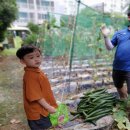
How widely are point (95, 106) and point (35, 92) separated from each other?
1.89m

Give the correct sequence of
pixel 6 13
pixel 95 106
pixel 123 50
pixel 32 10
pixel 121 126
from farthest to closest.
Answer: pixel 32 10, pixel 6 13, pixel 95 106, pixel 123 50, pixel 121 126

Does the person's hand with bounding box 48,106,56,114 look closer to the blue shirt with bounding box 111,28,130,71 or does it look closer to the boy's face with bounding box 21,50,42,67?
the boy's face with bounding box 21,50,42,67

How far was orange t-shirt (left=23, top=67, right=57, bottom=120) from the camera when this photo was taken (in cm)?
298

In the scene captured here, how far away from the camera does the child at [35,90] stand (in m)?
2.99

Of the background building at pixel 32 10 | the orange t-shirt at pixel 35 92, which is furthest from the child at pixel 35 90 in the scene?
the background building at pixel 32 10

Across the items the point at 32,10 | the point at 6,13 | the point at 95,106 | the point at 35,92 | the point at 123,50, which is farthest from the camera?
the point at 32,10

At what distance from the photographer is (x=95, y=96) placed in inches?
194

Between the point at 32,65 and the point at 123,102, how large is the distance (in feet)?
7.13

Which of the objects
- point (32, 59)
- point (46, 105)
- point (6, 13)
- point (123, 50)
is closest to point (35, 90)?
point (46, 105)

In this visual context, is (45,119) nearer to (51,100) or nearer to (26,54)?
(51,100)

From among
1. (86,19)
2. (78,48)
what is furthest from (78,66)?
(86,19)

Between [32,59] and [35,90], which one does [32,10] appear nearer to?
[32,59]

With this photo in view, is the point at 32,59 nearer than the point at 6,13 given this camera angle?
Yes

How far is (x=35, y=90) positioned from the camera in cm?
298
